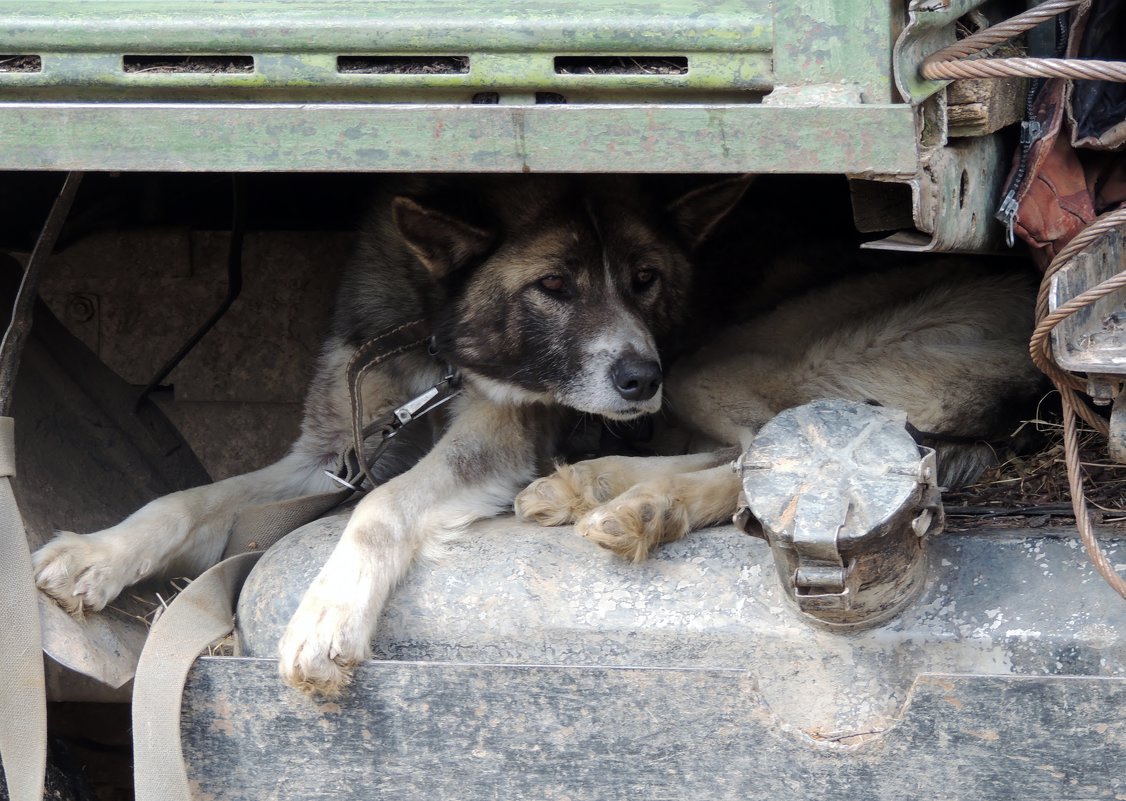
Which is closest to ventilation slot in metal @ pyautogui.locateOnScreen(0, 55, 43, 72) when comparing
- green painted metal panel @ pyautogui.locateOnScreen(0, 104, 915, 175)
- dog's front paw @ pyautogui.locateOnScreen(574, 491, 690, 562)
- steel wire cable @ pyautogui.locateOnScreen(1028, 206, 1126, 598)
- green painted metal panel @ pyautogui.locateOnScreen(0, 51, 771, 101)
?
green painted metal panel @ pyautogui.locateOnScreen(0, 51, 771, 101)

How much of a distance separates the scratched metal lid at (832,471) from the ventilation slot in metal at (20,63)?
4.21 ft

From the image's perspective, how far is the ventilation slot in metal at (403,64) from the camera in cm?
167

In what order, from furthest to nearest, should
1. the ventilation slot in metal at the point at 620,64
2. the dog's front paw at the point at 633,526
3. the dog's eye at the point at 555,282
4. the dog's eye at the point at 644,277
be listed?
1. the dog's eye at the point at 644,277
2. the dog's eye at the point at 555,282
3. the dog's front paw at the point at 633,526
4. the ventilation slot in metal at the point at 620,64

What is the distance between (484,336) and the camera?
301cm

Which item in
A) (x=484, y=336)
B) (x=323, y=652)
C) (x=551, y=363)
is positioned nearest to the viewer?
(x=323, y=652)

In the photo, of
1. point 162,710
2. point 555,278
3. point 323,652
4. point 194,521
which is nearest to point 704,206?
point 555,278

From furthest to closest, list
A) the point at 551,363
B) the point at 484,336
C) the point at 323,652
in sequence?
the point at 484,336 → the point at 551,363 → the point at 323,652

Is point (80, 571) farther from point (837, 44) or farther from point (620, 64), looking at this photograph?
point (837, 44)

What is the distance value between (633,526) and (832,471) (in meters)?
0.43

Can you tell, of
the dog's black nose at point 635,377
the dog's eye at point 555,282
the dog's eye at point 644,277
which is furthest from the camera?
the dog's eye at point 644,277

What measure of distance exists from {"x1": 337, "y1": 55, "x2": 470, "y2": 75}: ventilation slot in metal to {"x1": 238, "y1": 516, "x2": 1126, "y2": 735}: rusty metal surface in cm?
92

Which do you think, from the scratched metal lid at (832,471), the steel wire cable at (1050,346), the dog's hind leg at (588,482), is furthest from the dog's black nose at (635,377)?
the steel wire cable at (1050,346)

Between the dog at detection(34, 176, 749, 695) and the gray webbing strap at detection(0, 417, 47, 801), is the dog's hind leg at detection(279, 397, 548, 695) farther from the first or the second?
Answer: the gray webbing strap at detection(0, 417, 47, 801)

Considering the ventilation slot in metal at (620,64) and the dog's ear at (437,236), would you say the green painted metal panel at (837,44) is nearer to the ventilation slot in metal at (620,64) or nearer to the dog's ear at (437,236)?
the ventilation slot in metal at (620,64)
